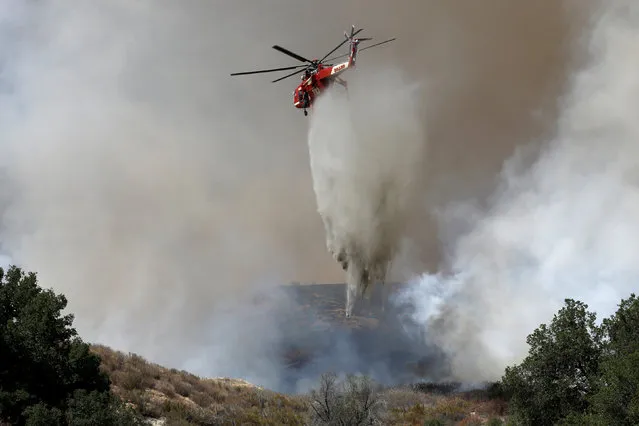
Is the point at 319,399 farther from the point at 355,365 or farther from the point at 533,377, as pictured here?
the point at 355,365

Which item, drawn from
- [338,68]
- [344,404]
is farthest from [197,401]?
[338,68]

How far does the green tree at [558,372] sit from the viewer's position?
33.8 meters

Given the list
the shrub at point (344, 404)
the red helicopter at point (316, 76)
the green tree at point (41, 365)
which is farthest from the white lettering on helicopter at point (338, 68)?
the green tree at point (41, 365)

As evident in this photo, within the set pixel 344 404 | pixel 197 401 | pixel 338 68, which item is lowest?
pixel 344 404

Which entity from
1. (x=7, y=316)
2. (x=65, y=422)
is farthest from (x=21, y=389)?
(x=7, y=316)

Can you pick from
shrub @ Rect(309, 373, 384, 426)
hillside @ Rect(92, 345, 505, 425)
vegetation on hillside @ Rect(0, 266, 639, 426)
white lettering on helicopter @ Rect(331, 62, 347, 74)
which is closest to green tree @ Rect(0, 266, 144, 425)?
vegetation on hillside @ Rect(0, 266, 639, 426)

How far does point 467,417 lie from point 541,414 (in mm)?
44267

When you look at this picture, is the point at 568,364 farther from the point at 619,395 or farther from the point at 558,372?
the point at 619,395

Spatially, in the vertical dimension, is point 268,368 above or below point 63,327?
above

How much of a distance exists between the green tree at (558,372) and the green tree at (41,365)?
2946 centimetres

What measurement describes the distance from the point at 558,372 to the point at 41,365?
124 feet

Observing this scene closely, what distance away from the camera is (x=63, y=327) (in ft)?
108

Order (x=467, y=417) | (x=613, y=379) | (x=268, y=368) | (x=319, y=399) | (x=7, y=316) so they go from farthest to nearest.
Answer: (x=268, y=368)
(x=467, y=417)
(x=319, y=399)
(x=7, y=316)
(x=613, y=379)

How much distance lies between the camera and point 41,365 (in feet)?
101
